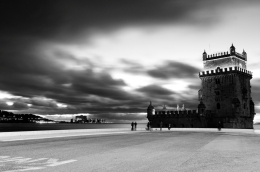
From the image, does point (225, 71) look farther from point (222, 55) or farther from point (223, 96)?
point (223, 96)

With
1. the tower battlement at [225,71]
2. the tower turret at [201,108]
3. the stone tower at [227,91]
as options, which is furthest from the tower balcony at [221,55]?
the tower turret at [201,108]

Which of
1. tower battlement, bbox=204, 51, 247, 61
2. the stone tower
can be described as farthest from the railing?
tower battlement, bbox=204, 51, 247, 61

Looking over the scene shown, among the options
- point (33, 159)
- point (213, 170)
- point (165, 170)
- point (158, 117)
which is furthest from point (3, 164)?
point (158, 117)

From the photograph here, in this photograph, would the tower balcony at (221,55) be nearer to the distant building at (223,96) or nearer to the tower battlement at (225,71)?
the distant building at (223,96)

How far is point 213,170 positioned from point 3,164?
7175mm

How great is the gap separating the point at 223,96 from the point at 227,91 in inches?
64.8

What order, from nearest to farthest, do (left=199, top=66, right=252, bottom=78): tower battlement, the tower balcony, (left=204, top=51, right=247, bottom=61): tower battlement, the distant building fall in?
the distant building, (left=199, top=66, right=252, bottom=78): tower battlement, (left=204, top=51, right=247, bottom=61): tower battlement, the tower balcony

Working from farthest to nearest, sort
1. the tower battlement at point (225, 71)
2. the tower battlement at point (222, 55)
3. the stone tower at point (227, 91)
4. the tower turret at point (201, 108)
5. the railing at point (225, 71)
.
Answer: the tower battlement at point (222, 55) → the tower turret at point (201, 108) → the railing at point (225, 71) → the tower battlement at point (225, 71) → the stone tower at point (227, 91)

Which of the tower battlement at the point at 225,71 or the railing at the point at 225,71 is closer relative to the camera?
the tower battlement at the point at 225,71

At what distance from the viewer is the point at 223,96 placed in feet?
222

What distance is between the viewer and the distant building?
218 feet

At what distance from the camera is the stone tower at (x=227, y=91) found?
66.2m

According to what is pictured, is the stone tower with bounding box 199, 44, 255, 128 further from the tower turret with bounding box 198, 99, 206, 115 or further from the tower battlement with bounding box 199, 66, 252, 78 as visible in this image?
the tower turret with bounding box 198, 99, 206, 115

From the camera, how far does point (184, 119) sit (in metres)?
72.4
